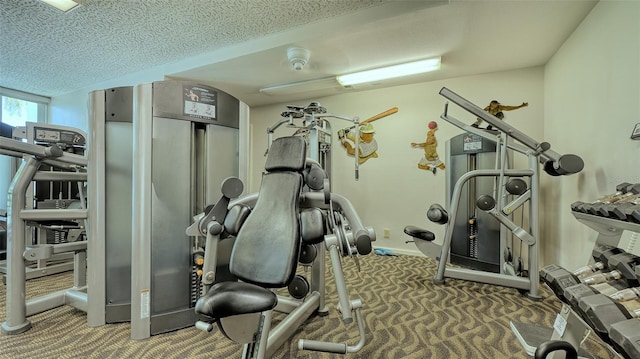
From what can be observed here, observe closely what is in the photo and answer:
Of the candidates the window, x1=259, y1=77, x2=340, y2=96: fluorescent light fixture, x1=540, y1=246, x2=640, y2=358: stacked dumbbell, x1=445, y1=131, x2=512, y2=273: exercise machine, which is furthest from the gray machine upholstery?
the window

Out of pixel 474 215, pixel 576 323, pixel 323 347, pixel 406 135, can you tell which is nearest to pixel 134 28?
pixel 323 347

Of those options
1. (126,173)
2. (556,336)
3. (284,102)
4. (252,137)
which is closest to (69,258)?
(126,173)

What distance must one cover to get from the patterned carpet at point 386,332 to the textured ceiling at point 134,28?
246 cm

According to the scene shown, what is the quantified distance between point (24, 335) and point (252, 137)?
143 inches

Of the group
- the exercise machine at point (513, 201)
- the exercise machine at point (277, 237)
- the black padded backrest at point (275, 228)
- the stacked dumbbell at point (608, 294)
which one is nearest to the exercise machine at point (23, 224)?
the exercise machine at point (277, 237)

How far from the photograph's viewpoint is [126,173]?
1830 millimetres

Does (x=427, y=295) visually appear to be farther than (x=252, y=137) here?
No

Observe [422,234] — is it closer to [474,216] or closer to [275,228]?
[474,216]

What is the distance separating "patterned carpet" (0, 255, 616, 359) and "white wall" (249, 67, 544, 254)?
137 centimetres

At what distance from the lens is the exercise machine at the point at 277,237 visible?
121cm

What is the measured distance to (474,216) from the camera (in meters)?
3.02

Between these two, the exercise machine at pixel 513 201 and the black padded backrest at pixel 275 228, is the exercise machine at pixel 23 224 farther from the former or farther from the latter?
the exercise machine at pixel 513 201

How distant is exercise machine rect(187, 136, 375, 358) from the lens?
3.98 ft

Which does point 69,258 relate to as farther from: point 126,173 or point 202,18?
point 202,18
